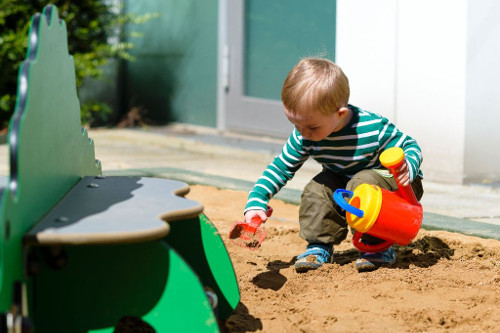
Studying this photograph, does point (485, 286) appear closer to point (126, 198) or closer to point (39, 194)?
point (126, 198)

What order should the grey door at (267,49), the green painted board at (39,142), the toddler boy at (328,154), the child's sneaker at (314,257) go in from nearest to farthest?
the green painted board at (39,142) < the toddler boy at (328,154) < the child's sneaker at (314,257) < the grey door at (267,49)

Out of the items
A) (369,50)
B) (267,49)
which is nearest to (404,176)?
(369,50)

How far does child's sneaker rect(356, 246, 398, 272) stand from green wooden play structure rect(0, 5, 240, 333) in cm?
65

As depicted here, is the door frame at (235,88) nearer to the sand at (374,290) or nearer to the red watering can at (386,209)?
the sand at (374,290)

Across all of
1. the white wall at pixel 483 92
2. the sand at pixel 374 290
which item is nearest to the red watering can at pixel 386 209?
the sand at pixel 374 290

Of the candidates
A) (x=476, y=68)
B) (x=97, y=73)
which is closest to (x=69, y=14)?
(x=97, y=73)

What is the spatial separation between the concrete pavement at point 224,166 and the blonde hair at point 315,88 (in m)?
0.94

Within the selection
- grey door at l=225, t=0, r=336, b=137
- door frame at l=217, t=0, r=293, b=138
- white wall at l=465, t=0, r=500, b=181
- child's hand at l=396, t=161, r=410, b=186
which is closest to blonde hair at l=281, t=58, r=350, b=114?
child's hand at l=396, t=161, r=410, b=186

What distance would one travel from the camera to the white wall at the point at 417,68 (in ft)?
15.0

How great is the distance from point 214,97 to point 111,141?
1.08 metres

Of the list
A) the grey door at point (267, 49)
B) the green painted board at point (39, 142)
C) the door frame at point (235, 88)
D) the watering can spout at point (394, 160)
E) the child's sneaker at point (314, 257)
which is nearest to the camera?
the green painted board at point (39, 142)

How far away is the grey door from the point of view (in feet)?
20.2

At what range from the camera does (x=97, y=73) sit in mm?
7715

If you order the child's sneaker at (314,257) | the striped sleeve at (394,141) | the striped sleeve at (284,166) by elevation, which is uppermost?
the striped sleeve at (394,141)
